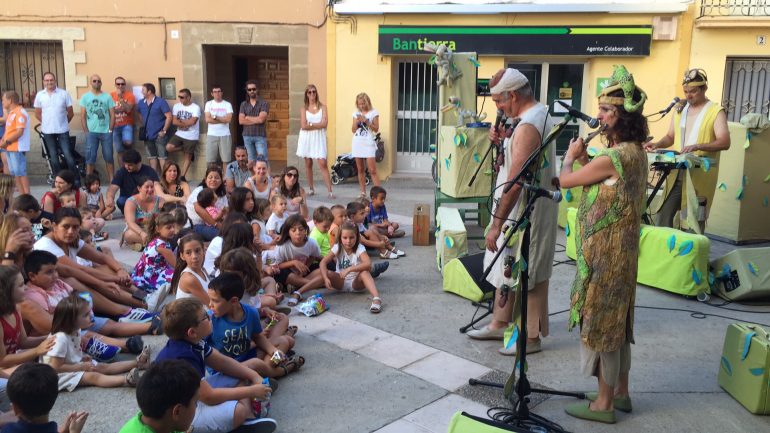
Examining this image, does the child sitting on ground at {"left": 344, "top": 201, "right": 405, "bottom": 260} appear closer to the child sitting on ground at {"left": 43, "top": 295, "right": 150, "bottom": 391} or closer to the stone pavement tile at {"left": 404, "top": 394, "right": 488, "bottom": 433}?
the child sitting on ground at {"left": 43, "top": 295, "right": 150, "bottom": 391}

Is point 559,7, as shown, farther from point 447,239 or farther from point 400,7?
point 447,239

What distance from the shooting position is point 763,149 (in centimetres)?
776

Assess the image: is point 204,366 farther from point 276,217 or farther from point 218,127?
point 218,127

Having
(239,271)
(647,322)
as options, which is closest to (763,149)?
(647,322)

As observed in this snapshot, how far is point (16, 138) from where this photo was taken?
995 centimetres

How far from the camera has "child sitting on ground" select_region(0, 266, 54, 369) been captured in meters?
3.87

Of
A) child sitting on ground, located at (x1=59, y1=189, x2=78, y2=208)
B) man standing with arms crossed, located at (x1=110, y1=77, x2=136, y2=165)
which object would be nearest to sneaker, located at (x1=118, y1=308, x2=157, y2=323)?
child sitting on ground, located at (x1=59, y1=189, x2=78, y2=208)

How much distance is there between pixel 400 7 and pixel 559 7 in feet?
8.92

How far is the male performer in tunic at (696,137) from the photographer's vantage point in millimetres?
6484

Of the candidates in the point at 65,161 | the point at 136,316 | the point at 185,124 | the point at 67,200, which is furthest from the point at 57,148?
the point at 136,316

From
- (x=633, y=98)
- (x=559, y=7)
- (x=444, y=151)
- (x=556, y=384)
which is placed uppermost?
(x=559, y=7)

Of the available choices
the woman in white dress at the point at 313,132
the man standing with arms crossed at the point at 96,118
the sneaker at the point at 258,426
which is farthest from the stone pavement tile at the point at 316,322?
the man standing with arms crossed at the point at 96,118

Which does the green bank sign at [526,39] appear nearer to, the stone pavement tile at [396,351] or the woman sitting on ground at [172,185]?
the woman sitting on ground at [172,185]

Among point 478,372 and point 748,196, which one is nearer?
point 478,372
